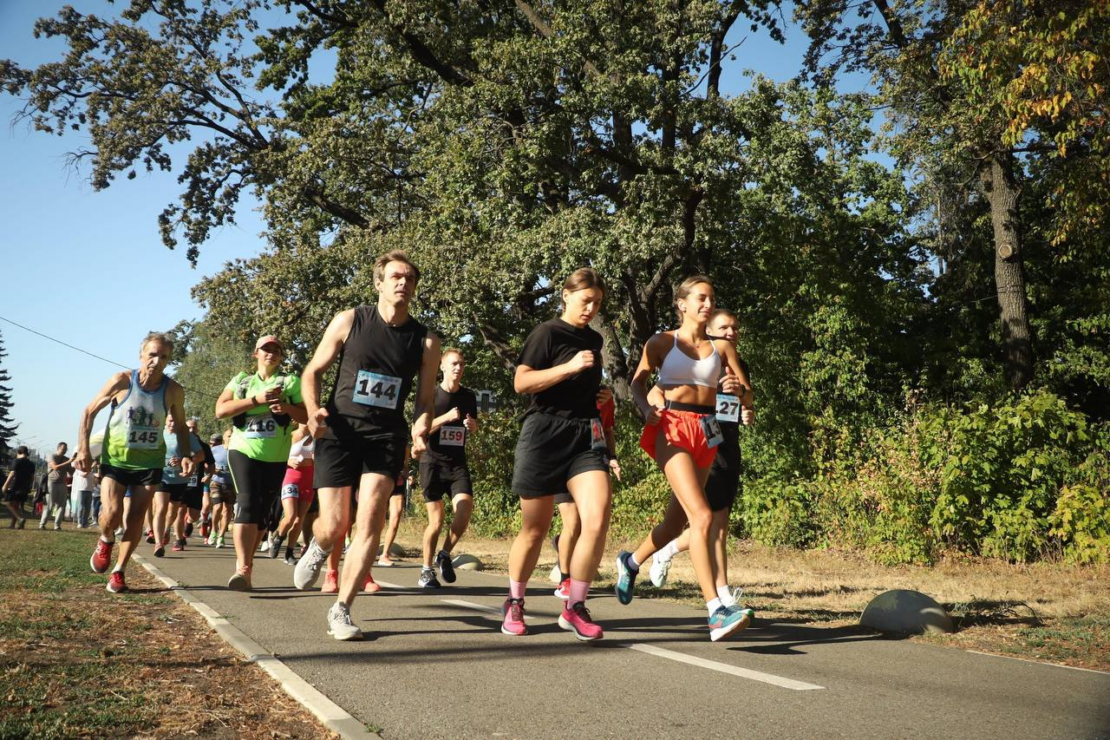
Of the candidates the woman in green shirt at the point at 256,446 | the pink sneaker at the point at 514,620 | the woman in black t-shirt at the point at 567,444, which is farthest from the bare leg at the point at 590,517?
the woman in green shirt at the point at 256,446

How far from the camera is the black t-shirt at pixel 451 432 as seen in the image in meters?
10.2

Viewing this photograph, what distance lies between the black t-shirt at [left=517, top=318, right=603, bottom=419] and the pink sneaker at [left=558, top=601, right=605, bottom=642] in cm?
122

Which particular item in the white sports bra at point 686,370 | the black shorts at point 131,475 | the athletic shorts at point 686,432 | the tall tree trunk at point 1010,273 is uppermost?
the tall tree trunk at point 1010,273

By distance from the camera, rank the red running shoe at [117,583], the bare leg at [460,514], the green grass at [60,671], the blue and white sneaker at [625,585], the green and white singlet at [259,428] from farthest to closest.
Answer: the bare leg at [460,514], the green and white singlet at [259,428], the red running shoe at [117,583], the blue and white sneaker at [625,585], the green grass at [60,671]

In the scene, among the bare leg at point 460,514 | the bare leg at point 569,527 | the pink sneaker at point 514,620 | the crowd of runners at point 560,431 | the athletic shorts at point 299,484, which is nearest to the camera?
the crowd of runners at point 560,431

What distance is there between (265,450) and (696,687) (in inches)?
203

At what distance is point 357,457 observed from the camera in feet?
20.6

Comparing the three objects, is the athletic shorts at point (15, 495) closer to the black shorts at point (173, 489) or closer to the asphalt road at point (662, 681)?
the black shorts at point (173, 489)

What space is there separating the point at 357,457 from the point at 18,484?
72.1ft

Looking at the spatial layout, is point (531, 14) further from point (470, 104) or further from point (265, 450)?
point (265, 450)

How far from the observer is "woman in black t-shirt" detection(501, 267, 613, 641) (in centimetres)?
611

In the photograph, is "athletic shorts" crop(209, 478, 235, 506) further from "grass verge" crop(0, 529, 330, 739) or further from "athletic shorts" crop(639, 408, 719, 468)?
"athletic shorts" crop(639, 408, 719, 468)

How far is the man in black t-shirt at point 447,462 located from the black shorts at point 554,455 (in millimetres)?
3758

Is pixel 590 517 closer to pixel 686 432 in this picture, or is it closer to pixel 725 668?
pixel 686 432
